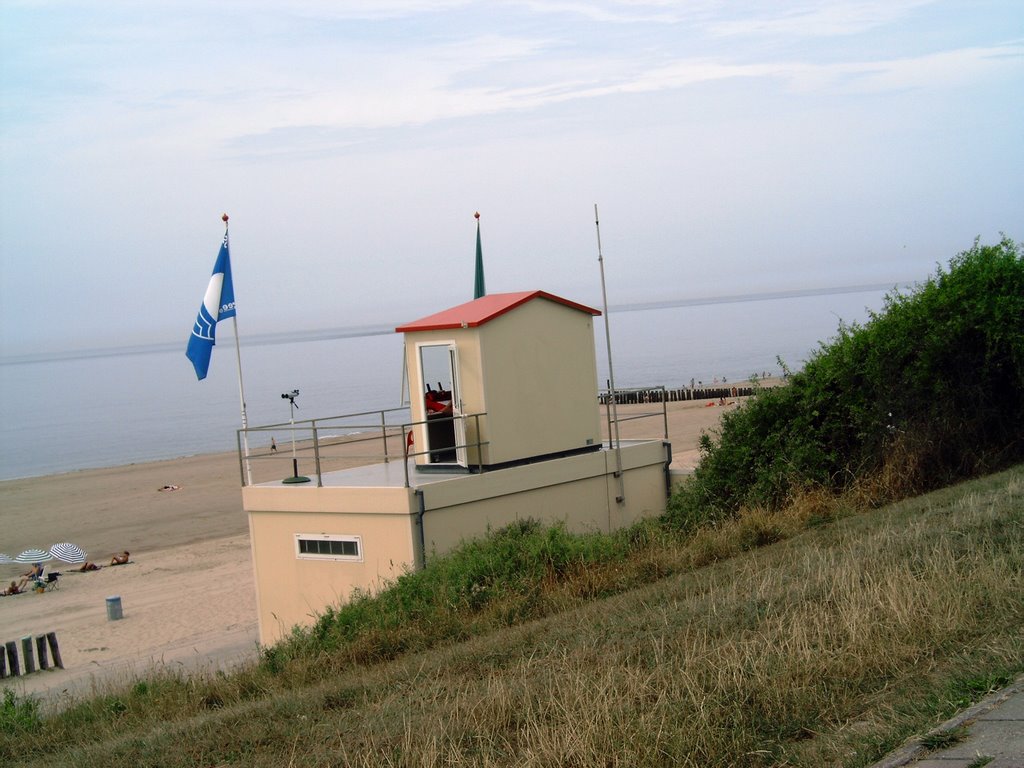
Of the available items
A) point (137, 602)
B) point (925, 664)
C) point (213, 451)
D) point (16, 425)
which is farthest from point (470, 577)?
point (16, 425)

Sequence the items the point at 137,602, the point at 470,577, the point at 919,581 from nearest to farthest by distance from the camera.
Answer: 1. the point at 919,581
2. the point at 470,577
3. the point at 137,602

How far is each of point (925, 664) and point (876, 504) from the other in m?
7.97

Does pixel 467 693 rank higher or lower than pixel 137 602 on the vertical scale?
higher

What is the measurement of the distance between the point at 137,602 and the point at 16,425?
73433mm

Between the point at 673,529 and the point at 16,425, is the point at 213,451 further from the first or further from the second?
the point at 673,529

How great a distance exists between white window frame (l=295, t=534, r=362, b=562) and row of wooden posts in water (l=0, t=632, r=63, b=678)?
5832mm

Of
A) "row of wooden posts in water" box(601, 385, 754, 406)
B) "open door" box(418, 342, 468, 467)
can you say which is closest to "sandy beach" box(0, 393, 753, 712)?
"open door" box(418, 342, 468, 467)

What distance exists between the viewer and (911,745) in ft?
15.0

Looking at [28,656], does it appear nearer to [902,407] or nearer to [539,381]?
[539,381]

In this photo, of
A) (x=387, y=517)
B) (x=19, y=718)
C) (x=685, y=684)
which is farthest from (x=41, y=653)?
(x=685, y=684)

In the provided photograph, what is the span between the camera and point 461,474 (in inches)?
565

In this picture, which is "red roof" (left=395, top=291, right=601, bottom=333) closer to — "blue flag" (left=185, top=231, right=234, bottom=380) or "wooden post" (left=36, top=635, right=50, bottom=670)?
"blue flag" (left=185, top=231, right=234, bottom=380)

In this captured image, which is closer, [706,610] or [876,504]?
[706,610]

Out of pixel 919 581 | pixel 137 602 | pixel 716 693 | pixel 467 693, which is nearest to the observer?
pixel 716 693
